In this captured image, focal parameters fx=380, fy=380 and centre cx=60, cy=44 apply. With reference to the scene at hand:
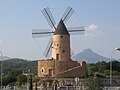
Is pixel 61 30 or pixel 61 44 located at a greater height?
pixel 61 30

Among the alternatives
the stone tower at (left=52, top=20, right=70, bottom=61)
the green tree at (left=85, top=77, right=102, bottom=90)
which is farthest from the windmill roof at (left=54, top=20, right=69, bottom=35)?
the green tree at (left=85, top=77, right=102, bottom=90)

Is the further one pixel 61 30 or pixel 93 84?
pixel 61 30

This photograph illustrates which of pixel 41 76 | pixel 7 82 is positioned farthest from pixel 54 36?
pixel 7 82

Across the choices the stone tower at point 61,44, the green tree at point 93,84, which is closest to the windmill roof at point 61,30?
the stone tower at point 61,44

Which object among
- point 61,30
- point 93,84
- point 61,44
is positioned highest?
point 61,30

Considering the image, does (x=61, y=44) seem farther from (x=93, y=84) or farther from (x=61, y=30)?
(x=93, y=84)

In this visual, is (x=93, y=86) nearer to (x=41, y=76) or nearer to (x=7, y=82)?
(x=41, y=76)

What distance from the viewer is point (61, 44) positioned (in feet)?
245

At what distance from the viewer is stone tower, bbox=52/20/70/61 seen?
7444 cm

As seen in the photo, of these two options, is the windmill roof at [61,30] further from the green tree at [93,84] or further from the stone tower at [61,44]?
the green tree at [93,84]

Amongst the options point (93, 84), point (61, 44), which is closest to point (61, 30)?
point (61, 44)

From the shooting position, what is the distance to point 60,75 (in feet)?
230

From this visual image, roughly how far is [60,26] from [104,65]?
132ft

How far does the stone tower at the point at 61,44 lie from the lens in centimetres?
7444
